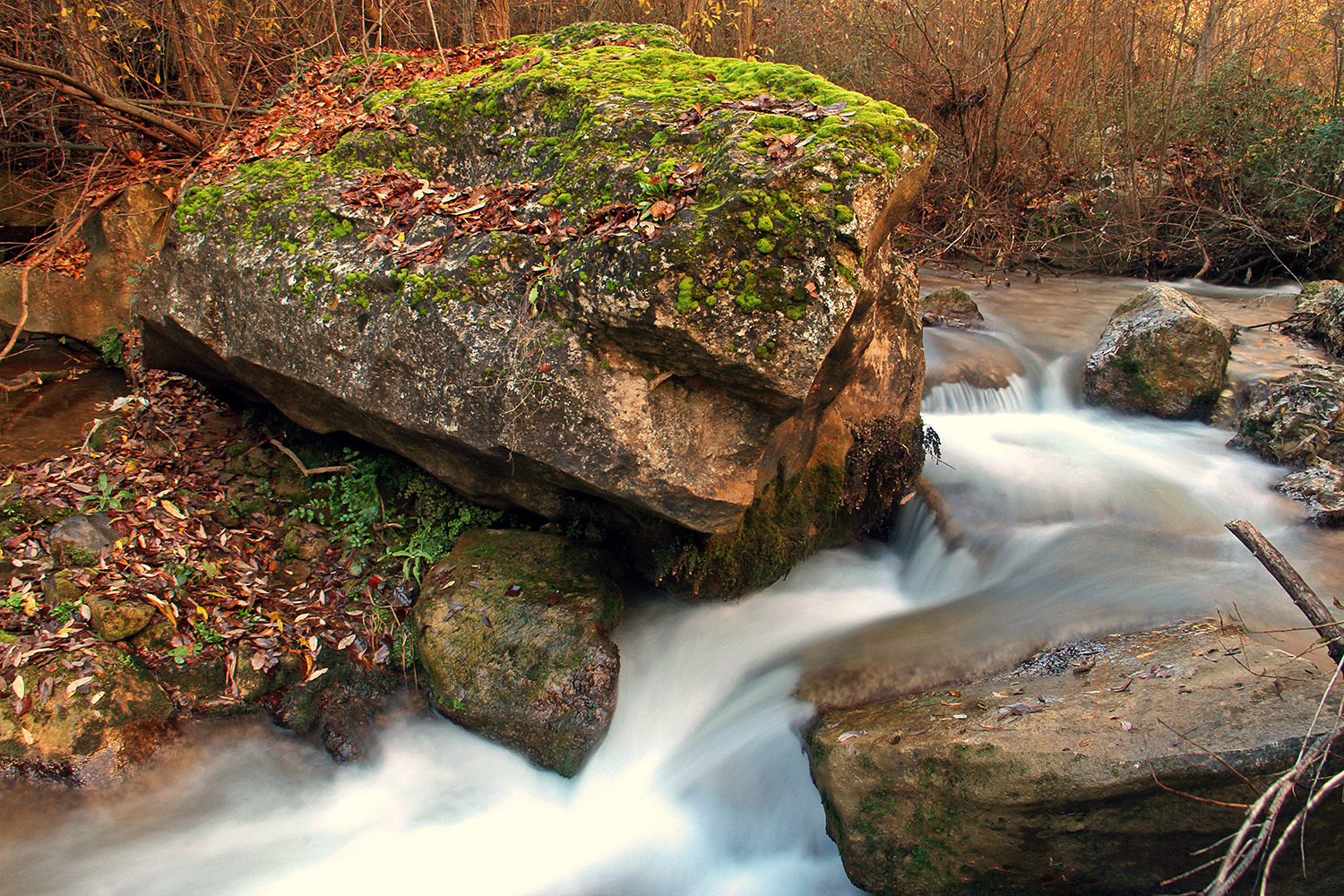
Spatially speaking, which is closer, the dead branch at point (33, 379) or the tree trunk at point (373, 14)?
the dead branch at point (33, 379)

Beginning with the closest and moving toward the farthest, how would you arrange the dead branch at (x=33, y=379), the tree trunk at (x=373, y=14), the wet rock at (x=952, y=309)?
the dead branch at (x=33, y=379)
the tree trunk at (x=373, y=14)
the wet rock at (x=952, y=309)

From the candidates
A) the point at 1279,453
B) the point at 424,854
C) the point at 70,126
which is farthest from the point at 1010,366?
the point at 70,126

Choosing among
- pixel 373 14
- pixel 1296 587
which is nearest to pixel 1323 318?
pixel 1296 587

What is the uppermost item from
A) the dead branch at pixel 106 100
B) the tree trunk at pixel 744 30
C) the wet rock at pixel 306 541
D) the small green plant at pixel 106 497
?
the tree trunk at pixel 744 30

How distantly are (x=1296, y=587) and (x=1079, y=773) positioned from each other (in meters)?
1.18

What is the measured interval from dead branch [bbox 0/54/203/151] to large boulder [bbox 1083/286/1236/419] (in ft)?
27.5

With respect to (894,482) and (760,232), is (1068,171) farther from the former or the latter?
(760,232)

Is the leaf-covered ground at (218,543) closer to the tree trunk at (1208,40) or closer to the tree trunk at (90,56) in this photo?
the tree trunk at (90,56)

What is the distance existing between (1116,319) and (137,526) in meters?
8.29

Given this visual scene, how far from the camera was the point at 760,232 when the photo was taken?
3.35m

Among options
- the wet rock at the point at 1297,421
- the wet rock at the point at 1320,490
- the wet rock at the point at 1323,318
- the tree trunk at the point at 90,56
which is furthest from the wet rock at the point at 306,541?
the wet rock at the point at 1323,318

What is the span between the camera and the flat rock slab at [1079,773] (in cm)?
285

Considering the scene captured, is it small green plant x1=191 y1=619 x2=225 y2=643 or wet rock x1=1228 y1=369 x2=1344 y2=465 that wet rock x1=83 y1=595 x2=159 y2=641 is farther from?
wet rock x1=1228 y1=369 x2=1344 y2=465

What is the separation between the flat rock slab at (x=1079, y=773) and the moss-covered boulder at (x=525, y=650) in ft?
4.37
